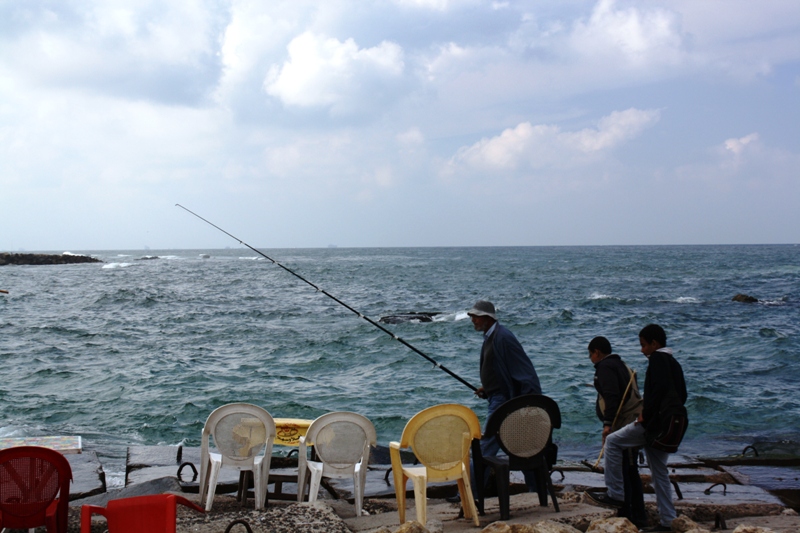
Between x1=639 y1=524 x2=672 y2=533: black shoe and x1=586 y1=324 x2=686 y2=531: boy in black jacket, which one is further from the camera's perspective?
x1=639 y1=524 x2=672 y2=533: black shoe

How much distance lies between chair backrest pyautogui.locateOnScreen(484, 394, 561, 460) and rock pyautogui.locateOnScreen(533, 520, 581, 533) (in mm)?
678

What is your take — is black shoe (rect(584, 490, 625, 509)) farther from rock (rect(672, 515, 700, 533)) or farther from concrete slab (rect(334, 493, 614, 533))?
rock (rect(672, 515, 700, 533))

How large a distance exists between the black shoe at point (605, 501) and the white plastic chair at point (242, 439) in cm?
246

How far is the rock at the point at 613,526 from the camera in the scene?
4074 mm

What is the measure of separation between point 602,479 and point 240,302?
27505mm

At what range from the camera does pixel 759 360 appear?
16312 mm

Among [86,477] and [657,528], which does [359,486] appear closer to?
[657,528]

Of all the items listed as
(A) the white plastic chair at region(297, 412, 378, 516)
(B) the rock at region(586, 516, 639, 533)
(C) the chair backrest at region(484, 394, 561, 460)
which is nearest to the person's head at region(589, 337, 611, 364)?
(C) the chair backrest at region(484, 394, 561, 460)

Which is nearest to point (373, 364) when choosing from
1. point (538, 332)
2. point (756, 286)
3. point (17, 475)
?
point (538, 332)

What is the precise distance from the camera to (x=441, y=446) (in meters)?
4.77

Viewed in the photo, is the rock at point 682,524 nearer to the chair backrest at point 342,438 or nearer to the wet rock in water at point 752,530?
the wet rock in water at point 752,530

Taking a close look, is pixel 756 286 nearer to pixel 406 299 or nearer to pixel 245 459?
pixel 406 299

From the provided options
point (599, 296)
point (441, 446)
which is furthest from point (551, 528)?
point (599, 296)

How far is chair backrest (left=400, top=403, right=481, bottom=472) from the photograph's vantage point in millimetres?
4703
